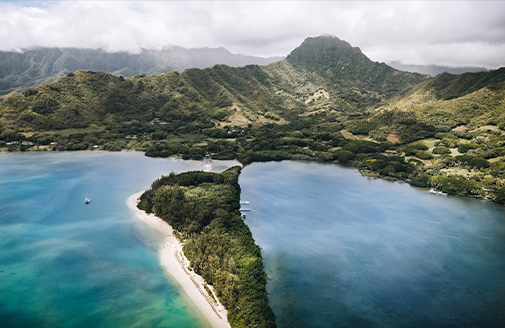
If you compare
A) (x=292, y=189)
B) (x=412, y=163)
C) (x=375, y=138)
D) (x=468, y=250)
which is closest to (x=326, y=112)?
(x=375, y=138)

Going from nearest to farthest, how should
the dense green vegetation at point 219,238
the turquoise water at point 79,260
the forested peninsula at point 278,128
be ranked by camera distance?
the turquoise water at point 79,260 → the dense green vegetation at point 219,238 → the forested peninsula at point 278,128

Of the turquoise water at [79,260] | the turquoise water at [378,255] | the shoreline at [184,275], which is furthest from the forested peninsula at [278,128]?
the shoreline at [184,275]

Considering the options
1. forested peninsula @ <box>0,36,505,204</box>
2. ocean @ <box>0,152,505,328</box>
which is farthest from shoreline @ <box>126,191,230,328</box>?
forested peninsula @ <box>0,36,505,204</box>

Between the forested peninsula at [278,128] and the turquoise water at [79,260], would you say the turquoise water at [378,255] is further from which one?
the forested peninsula at [278,128]

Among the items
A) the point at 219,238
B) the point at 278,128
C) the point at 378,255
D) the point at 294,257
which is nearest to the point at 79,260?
the point at 219,238

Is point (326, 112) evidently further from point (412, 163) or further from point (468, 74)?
point (412, 163)

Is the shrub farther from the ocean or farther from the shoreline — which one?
the shoreline
